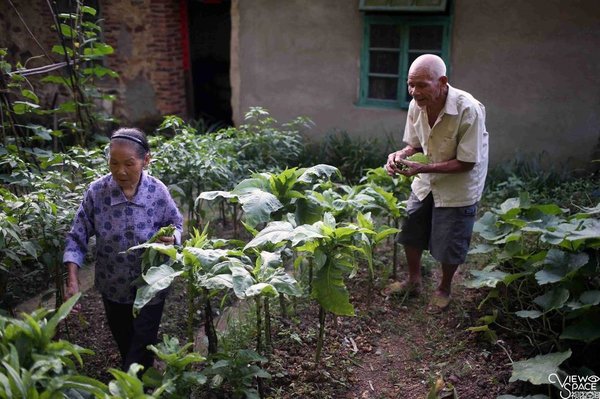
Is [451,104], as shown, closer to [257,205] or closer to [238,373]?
[257,205]

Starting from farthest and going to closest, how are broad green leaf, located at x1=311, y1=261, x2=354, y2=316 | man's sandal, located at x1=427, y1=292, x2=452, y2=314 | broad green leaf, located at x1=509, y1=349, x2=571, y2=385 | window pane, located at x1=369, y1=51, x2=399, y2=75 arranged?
window pane, located at x1=369, y1=51, x2=399, y2=75 < man's sandal, located at x1=427, y1=292, x2=452, y2=314 < broad green leaf, located at x1=311, y1=261, x2=354, y2=316 < broad green leaf, located at x1=509, y1=349, x2=571, y2=385

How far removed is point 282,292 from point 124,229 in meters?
0.94

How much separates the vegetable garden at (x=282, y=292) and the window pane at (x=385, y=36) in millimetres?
3264

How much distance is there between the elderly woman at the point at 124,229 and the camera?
2.92 metres

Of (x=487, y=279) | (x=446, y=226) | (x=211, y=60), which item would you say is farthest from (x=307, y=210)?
(x=211, y=60)

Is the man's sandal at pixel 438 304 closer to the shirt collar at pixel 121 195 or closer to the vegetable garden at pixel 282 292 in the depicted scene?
the vegetable garden at pixel 282 292

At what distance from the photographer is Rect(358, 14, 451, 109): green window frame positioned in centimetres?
694

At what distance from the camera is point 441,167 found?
3.70 meters

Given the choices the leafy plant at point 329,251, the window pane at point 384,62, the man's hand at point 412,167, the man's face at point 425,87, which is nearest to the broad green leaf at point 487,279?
the man's hand at point 412,167

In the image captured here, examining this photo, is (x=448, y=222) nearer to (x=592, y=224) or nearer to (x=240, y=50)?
(x=592, y=224)

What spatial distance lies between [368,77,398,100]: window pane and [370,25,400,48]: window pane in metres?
0.45

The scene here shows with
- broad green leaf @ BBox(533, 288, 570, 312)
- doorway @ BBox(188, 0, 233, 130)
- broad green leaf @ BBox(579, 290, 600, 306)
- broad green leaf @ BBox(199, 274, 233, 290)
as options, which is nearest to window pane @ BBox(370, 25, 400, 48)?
doorway @ BBox(188, 0, 233, 130)

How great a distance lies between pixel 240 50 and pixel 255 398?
6.16 metres

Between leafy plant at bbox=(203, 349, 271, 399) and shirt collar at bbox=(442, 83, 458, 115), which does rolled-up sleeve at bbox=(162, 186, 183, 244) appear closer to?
leafy plant at bbox=(203, 349, 271, 399)
